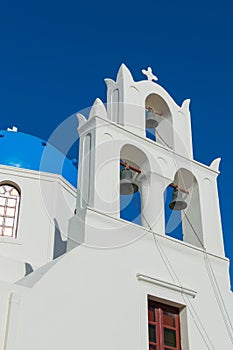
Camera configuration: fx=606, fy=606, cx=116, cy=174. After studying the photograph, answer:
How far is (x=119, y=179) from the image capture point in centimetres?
1010

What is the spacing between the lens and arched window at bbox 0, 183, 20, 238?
517 inches

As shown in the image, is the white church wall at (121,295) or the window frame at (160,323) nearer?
the white church wall at (121,295)

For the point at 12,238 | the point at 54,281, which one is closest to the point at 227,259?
the point at 54,281

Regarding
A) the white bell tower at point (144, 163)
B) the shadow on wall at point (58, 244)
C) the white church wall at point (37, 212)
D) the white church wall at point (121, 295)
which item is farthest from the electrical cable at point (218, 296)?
the white church wall at point (37, 212)

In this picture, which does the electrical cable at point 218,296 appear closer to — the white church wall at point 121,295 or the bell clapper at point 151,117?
the white church wall at point 121,295

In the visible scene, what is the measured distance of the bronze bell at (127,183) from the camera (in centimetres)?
1038

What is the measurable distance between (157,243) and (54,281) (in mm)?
2299

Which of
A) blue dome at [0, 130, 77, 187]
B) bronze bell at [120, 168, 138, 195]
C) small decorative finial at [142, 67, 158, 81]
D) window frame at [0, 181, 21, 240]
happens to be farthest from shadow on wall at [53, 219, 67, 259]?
small decorative finial at [142, 67, 158, 81]

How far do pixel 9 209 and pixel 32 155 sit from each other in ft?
5.71

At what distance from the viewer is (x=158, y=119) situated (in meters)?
11.8

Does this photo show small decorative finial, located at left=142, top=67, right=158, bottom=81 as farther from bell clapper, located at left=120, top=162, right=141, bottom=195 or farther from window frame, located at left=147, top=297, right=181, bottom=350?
window frame, located at left=147, top=297, right=181, bottom=350

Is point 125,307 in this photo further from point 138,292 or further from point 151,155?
point 151,155

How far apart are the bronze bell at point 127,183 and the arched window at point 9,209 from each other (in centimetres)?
354

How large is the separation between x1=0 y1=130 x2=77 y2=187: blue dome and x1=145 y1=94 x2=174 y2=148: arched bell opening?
Result: 11.6 ft
